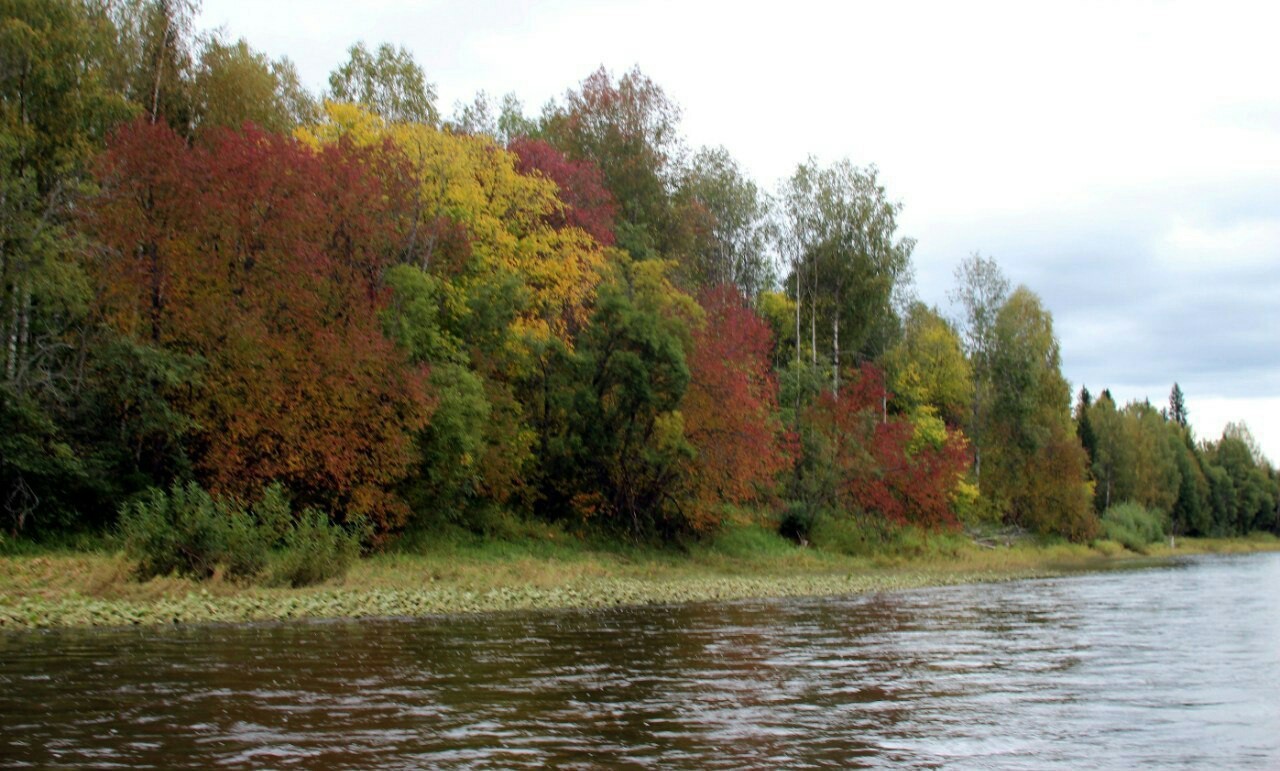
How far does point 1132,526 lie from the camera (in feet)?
304

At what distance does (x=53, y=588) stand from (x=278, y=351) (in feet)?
37.6

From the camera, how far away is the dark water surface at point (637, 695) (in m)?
10.8

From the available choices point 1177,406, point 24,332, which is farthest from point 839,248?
point 1177,406

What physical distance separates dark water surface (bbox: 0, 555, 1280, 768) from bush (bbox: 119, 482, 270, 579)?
5336mm

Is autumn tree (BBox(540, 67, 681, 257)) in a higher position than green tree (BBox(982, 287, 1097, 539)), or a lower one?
higher

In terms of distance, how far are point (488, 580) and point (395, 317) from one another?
10.0 m

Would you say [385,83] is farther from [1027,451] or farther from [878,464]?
[1027,451]

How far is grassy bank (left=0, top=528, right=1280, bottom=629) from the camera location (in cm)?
2225

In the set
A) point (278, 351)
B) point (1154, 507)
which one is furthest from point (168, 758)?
point (1154, 507)

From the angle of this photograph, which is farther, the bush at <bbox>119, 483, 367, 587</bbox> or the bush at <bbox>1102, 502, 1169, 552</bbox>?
the bush at <bbox>1102, 502, 1169, 552</bbox>

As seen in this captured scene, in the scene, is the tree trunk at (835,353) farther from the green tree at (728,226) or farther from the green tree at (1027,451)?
the green tree at (1027,451)

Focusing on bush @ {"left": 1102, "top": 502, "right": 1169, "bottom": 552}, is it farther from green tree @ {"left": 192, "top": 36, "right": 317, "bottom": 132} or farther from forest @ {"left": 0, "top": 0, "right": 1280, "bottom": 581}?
green tree @ {"left": 192, "top": 36, "right": 317, "bottom": 132}

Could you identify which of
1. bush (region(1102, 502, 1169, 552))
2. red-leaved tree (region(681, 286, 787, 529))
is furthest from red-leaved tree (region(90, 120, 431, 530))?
bush (region(1102, 502, 1169, 552))

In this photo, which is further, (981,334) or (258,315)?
(981,334)
